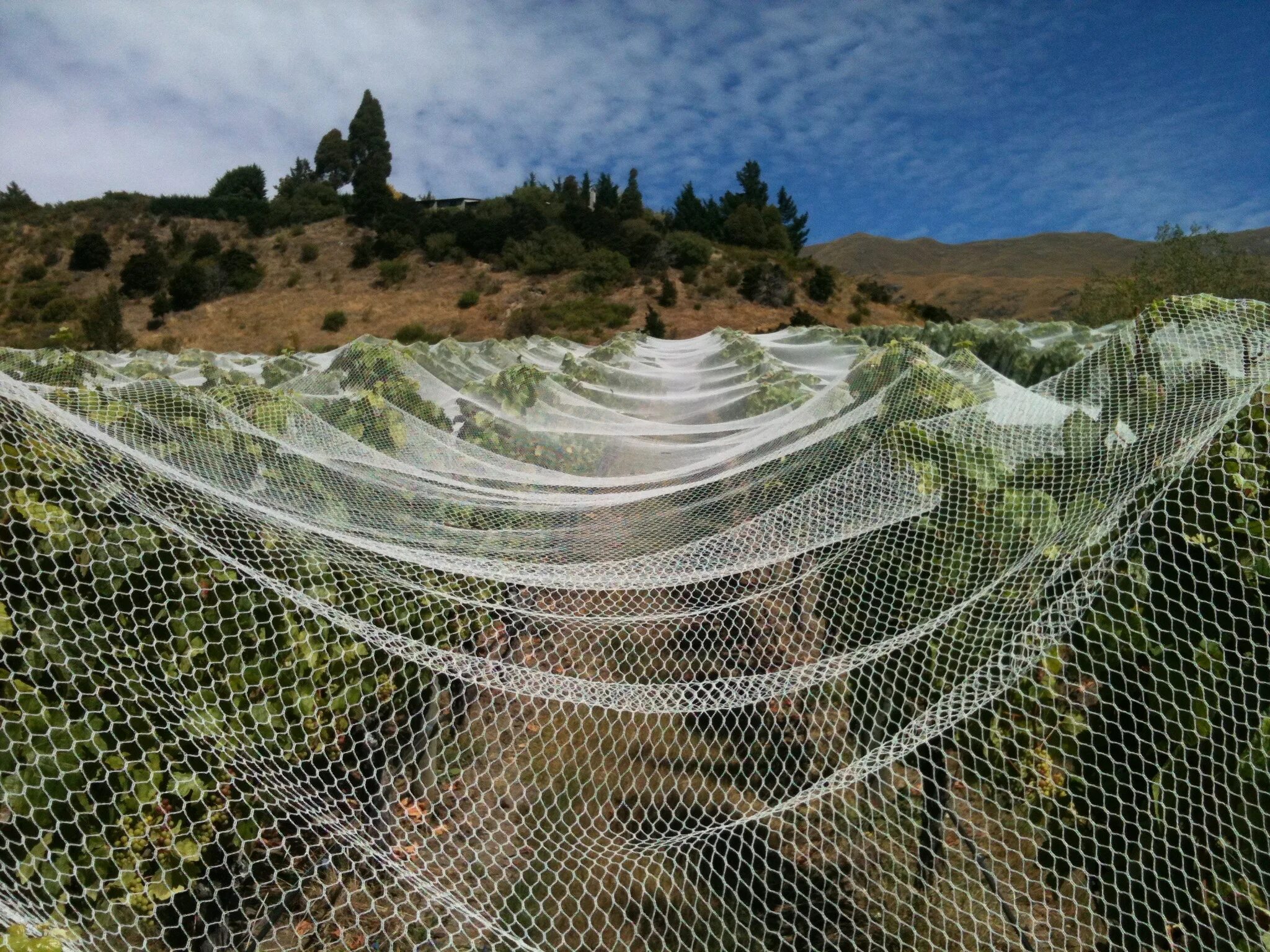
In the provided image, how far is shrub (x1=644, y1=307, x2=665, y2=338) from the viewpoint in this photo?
21094 millimetres

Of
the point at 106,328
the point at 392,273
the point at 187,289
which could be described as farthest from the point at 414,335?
the point at 187,289

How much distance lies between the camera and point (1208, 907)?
1.60m

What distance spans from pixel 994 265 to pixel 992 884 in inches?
3771

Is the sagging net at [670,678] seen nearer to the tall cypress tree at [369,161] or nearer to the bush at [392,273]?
the bush at [392,273]

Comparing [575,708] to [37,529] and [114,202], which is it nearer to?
[37,529]

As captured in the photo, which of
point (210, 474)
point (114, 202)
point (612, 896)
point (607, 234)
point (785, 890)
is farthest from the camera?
point (114, 202)

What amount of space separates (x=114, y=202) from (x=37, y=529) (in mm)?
38575

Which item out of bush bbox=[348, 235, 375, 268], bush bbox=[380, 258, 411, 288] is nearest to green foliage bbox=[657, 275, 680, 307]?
bush bbox=[380, 258, 411, 288]

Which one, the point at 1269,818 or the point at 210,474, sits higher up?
the point at 210,474

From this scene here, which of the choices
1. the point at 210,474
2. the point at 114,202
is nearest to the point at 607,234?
the point at 114,202

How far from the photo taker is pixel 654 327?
2117 centimetres

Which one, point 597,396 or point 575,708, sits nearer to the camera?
point 575,708

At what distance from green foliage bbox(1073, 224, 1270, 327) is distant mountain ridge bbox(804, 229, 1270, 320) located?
1578 cm

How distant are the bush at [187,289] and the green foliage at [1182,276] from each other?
25290 millimetres
